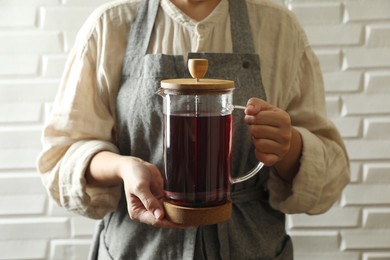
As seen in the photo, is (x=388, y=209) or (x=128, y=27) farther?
(x=388, y=209)

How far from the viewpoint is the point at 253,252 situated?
0.96 m

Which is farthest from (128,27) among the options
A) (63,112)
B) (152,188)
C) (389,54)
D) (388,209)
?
(388,209)

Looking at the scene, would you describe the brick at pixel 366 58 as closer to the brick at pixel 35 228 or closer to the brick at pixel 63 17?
the brick at pixel 63 17

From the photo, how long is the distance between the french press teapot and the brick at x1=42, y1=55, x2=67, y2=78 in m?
0.81

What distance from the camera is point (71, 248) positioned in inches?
59.4

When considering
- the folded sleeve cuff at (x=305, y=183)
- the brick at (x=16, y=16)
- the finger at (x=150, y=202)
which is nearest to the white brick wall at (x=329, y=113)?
the brick at (x=16, y=16)

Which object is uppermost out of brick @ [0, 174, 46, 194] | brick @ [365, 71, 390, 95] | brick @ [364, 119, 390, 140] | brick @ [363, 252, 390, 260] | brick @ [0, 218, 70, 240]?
Result: brick @ [365, 71, 390, 95]

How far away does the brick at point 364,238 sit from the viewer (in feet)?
4.93

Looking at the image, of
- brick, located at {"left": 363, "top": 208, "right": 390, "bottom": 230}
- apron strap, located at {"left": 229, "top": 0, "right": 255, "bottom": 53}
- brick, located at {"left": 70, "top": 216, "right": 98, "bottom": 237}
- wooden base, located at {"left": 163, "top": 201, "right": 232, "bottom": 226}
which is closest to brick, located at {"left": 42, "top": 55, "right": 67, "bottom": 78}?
brick, located at {"left": 70, "top": 216, "right": 98, "bottom": 237}

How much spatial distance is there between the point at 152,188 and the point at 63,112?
10.8 inches

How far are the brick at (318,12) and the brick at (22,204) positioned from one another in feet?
2.92

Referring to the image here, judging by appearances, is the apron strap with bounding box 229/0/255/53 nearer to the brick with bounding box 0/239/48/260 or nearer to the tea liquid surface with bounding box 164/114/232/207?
the tea liquid surface with bounding box 164/114/232/207

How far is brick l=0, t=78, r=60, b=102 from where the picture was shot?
1.44m

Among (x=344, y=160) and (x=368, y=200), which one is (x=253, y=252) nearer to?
(x=344, y=160)
